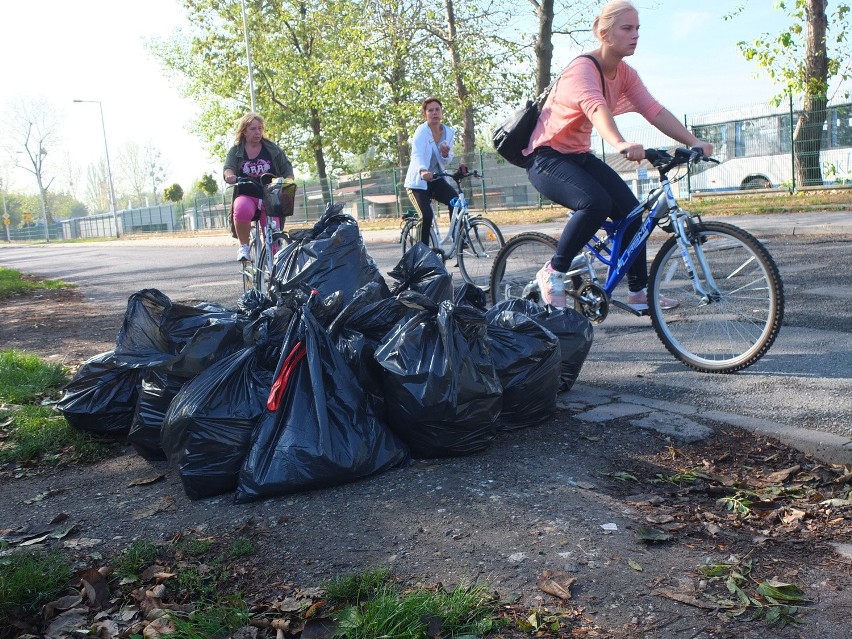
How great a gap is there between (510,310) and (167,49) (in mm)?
45093

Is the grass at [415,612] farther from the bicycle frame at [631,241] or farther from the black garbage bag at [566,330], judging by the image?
the bicycle frame at [631,241]

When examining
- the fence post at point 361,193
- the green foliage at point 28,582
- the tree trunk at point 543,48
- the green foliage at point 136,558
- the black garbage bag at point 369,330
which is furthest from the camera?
the fence post at point 361,193

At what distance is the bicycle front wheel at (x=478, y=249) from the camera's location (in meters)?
8.01

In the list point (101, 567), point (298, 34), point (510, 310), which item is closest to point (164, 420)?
point (101, 567)

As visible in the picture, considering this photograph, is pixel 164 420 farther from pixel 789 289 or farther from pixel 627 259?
pixel 789 289

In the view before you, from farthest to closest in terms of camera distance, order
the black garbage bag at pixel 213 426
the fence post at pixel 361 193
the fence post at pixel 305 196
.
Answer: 1. the fence post at pixel 305 196
2. the fence post at pixel 361 193
3. the black garbage bag at pixel 213 426

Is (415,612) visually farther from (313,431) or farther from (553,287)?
(553,287)

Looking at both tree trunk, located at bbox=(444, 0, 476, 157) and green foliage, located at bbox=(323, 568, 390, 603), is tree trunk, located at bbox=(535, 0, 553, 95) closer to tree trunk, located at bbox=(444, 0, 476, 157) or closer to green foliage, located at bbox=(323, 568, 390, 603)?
tree trunk, located at bbox=(444, 0, 476, 157)

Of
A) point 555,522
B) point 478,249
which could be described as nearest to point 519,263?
point 478,249

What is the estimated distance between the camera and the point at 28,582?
96.4 inches

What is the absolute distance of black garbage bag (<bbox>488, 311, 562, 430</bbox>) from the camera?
353cm

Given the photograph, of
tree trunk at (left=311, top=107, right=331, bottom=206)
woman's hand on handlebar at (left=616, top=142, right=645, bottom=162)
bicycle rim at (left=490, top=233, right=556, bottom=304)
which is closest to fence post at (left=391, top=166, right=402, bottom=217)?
tree trunk at (left=311, top=107, right=331, bottom=206)

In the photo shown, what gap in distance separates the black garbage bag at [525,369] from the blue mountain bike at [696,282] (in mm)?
1102

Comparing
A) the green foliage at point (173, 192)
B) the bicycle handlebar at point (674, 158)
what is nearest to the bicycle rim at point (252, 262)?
the bicycle handlebar at point (674, 158)
